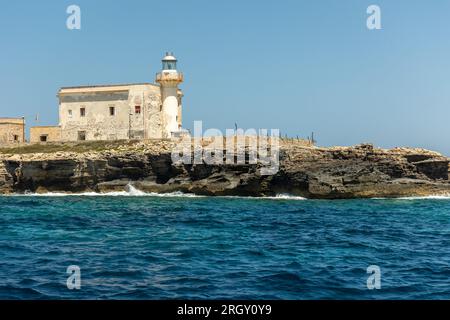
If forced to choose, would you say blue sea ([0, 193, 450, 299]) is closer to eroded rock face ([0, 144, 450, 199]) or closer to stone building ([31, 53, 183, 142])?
eroded rock face ([0, 144, 450, 199])

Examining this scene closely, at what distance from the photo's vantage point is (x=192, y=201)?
3756cm

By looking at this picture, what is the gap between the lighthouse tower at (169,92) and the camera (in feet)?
170

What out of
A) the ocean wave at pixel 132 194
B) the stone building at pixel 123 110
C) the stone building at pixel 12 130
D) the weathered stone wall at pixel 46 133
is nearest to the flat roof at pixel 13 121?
the stone building at pixel 12 130

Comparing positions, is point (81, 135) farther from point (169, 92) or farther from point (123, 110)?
point (169, 92)

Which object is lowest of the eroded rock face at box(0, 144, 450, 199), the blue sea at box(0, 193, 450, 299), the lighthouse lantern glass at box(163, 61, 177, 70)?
the blue sea at box(0, 193, 450, 299)

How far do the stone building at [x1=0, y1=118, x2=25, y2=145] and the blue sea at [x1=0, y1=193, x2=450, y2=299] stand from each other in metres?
27.1

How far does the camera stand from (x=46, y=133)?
5462cm

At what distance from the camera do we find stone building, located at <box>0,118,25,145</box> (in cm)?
5616

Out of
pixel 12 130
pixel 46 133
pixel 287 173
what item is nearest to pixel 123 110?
pixel 46 133

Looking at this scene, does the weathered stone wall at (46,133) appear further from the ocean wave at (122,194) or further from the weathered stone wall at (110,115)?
the ocean wave at (122,194)

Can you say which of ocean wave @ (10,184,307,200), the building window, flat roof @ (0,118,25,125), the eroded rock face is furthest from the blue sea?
flat roof @ (0,118,25,125)

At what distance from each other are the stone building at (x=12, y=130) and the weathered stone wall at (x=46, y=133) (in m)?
1.67
